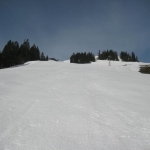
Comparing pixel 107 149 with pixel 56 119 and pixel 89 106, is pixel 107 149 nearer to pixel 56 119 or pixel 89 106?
pixel 56 119

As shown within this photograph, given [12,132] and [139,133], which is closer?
[12,132]

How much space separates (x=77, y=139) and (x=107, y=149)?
888 millimetres

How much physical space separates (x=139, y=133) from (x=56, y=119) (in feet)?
9.64

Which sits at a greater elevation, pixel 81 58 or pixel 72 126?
pixel 81 58

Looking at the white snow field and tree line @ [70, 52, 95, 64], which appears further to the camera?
tree line @ [70, 52, 95, 64]

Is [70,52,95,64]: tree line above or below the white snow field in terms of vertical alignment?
above

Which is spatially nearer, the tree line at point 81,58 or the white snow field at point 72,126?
the white snow field at point 72,126

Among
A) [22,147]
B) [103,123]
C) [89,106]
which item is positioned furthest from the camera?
[89,106]

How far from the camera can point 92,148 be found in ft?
11.6

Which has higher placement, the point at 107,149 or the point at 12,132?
the point at 12,132

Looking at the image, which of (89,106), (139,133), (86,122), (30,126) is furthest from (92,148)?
(89,106)

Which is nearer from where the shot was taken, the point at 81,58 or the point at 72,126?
the point at 72,126

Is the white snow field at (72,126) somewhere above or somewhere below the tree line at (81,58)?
below

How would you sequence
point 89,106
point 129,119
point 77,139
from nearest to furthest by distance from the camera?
point 77,139 → point 129,119 → point 89,106
